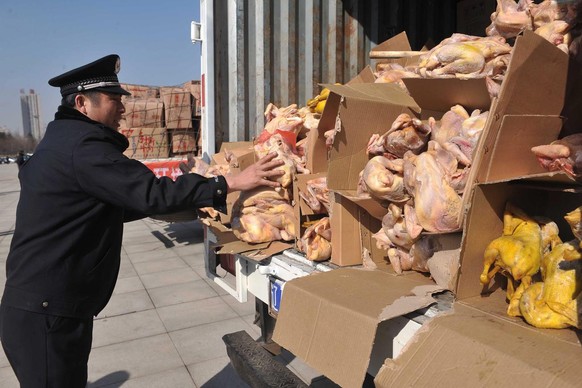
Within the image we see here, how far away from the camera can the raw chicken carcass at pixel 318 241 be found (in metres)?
2.41

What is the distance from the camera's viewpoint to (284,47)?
3.78 metres

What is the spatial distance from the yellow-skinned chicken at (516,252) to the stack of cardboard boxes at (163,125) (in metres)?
7.23

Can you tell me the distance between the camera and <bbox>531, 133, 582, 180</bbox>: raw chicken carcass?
157cm

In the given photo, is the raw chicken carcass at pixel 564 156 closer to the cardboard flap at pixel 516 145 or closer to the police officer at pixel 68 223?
the cardboard flap at pixel 516 145

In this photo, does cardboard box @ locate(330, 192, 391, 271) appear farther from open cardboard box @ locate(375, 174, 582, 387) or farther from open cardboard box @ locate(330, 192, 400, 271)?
open cardboard box @ locate(375, 174, 582, 387)

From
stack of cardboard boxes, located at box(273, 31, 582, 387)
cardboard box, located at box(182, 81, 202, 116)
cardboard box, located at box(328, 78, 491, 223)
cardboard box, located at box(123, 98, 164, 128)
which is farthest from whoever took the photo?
cardboard box, located at box(182, 81, 202, 116)

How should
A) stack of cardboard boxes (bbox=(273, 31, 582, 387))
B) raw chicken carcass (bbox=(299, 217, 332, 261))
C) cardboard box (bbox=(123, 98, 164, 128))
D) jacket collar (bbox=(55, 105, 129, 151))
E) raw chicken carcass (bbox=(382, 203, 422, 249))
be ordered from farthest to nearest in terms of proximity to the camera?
cardboard box (bbox=(123, 98, 164, 128)) → raw chicken carcass (bbox=(299, 217, 332, 261)) → jacket collar (bbox=(55, 105, 129, 151)) → raw chicken carcass (bbox=(382, 203, 422, 249)) → stack of cardboard boxes (bbox=(273, 31, 582, 387))

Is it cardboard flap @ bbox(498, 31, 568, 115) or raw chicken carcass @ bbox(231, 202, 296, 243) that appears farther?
raw chicken carcass @ bbox(231, 202, 296, 243)

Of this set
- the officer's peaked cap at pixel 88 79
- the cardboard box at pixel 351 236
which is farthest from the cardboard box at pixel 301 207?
the officer's peaked cap at pixel 88 79

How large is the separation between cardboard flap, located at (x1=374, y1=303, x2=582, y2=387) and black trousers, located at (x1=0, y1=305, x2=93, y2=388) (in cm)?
151

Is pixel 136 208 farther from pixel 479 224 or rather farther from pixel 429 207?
pixel 479 224

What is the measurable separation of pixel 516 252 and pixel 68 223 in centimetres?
184

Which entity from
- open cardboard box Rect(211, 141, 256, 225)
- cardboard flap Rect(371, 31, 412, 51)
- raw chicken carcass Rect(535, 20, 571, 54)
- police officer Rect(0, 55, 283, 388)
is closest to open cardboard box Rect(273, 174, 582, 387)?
raw chicken carcass Rect(535, 20, 571, 54)

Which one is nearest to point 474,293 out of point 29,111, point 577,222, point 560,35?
point 577,222
